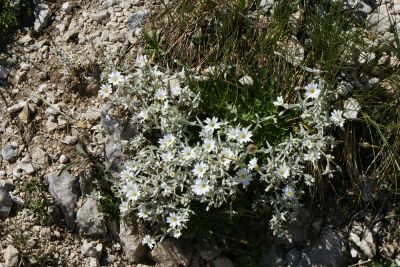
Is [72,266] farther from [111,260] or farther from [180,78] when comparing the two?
[180,78]

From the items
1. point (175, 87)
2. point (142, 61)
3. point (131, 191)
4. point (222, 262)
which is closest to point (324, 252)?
point (222, 262)

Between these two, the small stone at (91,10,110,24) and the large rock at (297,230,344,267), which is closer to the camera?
the large rock at (297,230,344,267)

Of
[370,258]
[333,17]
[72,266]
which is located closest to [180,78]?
[333,17]

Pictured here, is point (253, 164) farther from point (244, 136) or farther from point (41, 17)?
point (41, 17)

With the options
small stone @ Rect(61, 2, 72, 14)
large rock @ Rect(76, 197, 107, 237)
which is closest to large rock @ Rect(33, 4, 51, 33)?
small stone @ Rect(61, 2, 72, 14)

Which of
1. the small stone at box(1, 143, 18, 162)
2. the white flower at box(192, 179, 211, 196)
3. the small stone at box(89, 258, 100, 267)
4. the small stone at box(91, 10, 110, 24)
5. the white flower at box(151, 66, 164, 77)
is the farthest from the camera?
the small stone at box(91, 10, 110, 24)

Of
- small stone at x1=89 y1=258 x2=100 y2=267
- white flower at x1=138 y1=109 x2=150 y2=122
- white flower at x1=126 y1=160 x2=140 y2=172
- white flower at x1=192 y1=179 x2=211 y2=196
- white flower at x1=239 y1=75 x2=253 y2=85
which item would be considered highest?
white flower at x1=239 y1=75 x2=253 y2=85

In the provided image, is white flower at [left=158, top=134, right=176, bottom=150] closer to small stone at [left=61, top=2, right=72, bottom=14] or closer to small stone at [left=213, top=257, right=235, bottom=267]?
small stone at [left=213, top=257, right=235, bottom=267]
